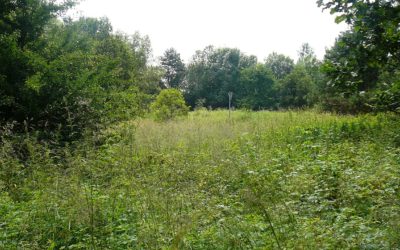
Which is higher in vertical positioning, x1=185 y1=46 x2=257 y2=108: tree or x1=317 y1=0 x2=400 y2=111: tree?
x1=185 y1=46 x2=257 y2=108: tree

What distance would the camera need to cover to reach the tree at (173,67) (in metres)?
54.6

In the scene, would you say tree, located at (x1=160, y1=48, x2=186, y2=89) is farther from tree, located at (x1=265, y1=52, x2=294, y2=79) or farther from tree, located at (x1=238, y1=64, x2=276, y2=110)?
tree, located at (x1=265, y1=52, x2=294, y2=79)

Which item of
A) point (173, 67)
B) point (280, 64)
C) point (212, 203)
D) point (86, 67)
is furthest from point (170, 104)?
point (280, 64)

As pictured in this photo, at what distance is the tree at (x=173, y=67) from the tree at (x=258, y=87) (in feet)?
36.7

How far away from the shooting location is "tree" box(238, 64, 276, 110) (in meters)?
45.5

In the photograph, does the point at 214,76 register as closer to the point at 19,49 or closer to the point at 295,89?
the point at 295,89

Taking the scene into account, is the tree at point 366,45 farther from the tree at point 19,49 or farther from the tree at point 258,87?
the tree at point 258,87

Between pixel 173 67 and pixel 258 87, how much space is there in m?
15.6

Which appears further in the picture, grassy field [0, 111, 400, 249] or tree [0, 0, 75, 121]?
tree [0, 0, 75, 121]

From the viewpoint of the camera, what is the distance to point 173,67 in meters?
55.3

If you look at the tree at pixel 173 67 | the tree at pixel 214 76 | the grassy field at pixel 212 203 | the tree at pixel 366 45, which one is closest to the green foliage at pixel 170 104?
the grassy field at pixel 212 203

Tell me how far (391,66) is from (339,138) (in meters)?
4.73

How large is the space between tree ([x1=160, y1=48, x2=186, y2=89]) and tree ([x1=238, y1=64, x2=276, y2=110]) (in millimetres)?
11176

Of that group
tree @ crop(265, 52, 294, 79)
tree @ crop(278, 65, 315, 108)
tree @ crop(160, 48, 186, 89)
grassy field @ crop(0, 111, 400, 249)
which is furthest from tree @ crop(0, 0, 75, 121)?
tree @ crop(265, 52, 294, 79)
